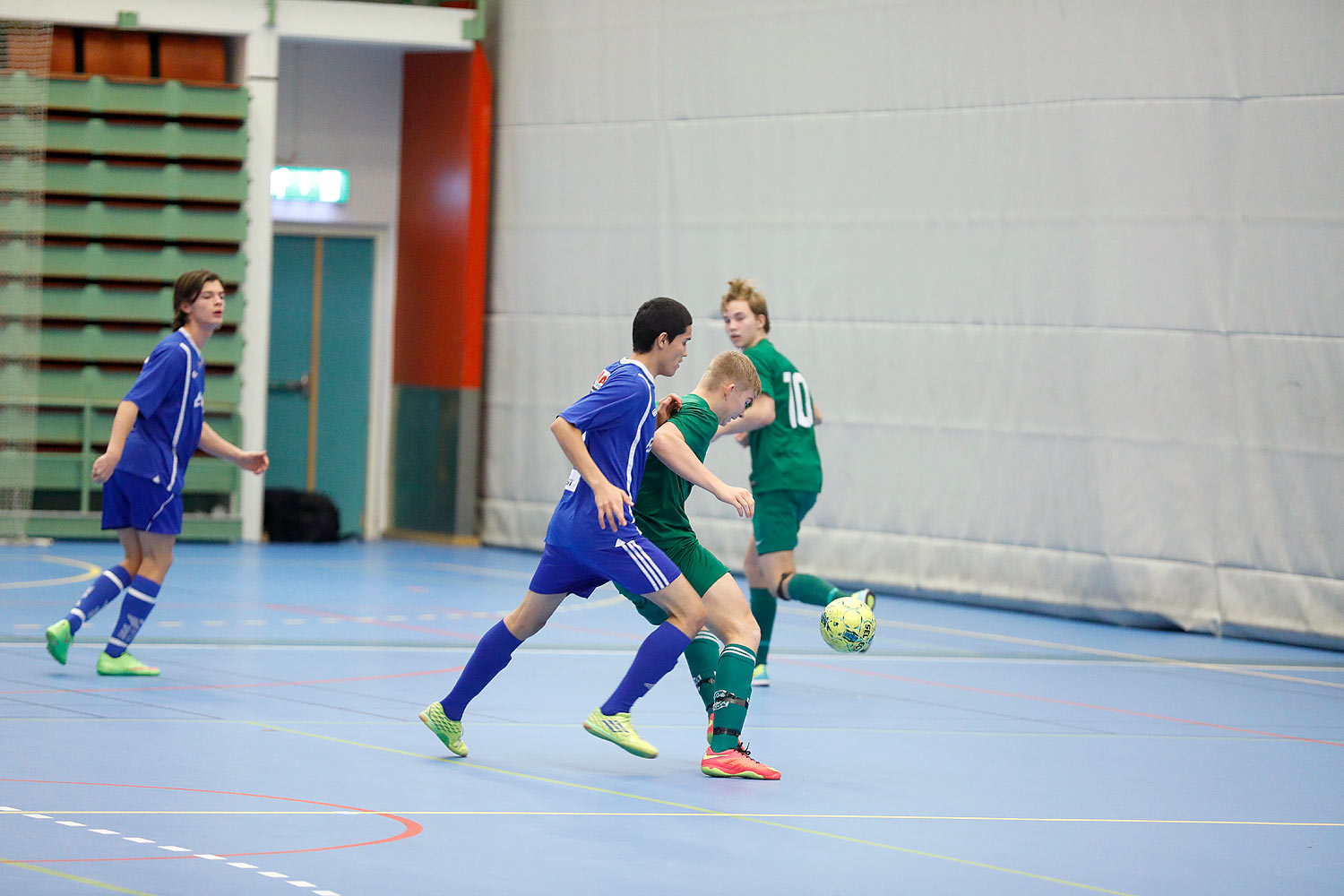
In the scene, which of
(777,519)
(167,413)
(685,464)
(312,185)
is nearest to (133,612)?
(167,413)

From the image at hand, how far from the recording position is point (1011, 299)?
11.7 meters

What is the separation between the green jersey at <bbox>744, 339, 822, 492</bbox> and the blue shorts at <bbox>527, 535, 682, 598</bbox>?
6.94 feet

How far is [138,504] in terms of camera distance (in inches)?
300

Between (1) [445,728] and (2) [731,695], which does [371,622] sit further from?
(2) [731,695]

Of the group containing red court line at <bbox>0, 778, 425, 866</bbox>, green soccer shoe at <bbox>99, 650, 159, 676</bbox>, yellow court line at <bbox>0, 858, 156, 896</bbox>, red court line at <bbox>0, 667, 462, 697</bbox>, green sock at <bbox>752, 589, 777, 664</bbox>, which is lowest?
red court line at <bbox>0, 667, 462, 697</bbox>

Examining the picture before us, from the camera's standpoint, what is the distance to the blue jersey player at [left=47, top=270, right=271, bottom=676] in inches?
299

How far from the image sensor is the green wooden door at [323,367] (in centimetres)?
1569

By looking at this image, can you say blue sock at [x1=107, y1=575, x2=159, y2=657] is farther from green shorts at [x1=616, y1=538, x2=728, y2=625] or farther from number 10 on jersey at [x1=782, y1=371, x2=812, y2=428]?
number 10 on jersey at [x1=782, y1=371, x2=812, y2=428]

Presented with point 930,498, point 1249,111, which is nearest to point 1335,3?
point 1249,111

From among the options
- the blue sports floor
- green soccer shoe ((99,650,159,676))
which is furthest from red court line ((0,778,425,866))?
green soccer shoe ((99,650,159,676))

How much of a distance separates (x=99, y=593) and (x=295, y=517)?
6918mm

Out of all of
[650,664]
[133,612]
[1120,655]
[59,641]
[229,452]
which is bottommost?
[1120,655]

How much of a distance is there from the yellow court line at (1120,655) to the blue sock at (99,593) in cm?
514

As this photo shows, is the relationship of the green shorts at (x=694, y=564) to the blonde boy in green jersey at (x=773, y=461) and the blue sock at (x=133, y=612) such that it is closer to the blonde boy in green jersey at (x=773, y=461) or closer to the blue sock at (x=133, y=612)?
the blonde boy in green jersey at (x=773, y=461)
